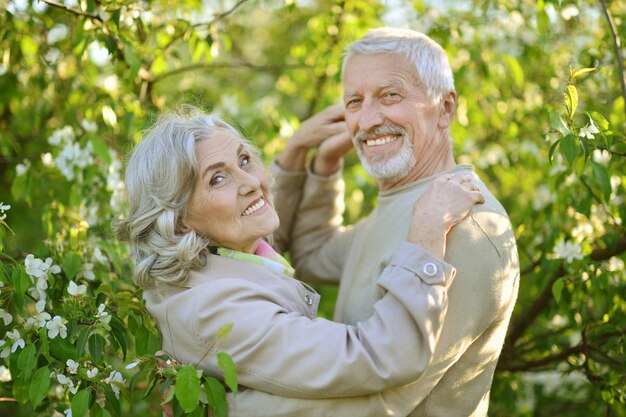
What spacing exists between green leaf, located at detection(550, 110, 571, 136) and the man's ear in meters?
0.50

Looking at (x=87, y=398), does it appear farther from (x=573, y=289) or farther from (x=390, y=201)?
(x=573, y=289)

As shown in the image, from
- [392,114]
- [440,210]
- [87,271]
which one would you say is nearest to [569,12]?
[392,114]

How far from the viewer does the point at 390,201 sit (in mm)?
3082

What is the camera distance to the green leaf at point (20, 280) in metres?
2.58

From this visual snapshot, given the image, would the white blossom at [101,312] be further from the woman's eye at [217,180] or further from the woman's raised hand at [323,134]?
the woman's raised hand at [323,134]

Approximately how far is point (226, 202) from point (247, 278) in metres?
0.28

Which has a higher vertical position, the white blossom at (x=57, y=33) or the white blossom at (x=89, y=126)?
the white blossom at (x=57, y=33)

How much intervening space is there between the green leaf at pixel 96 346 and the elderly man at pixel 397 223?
0.51 metres

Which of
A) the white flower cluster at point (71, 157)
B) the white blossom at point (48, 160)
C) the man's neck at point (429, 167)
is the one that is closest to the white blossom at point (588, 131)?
the man's neck at point (429, 167)

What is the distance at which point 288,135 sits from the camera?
4.62 metres

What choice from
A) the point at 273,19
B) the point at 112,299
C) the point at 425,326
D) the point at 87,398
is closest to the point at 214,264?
the point at 112,299

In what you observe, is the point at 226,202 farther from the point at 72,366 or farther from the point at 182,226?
the point at 72,366

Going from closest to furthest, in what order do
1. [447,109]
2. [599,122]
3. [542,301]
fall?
[599,122] → [447,109] → [542,301]

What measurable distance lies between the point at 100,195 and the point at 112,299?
1.05 metres
